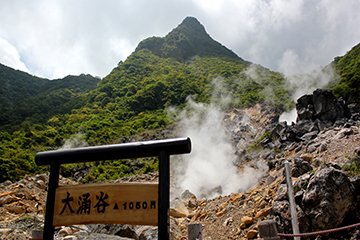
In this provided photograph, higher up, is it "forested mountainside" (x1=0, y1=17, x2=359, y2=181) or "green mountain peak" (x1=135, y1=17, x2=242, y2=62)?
"green mountain peak" (x1=135, y1=17, x2=242, y2=62)

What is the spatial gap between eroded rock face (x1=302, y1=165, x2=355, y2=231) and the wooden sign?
17.9 ft

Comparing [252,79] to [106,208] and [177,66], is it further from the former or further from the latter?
[106,208]

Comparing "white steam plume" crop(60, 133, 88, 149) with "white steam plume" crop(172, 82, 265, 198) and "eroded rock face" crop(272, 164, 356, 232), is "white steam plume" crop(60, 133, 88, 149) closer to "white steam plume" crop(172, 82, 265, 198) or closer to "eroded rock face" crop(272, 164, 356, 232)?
"white steam plume" crop(172, 82, 265, 198)

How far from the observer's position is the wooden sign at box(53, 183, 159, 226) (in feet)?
7.39

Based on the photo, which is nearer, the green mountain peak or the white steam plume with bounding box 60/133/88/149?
the white steam plume with bounding box 60/133/88/149

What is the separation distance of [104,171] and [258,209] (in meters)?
20.5

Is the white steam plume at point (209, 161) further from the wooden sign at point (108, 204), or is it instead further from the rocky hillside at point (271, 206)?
the wooden sign at point (108, 204)

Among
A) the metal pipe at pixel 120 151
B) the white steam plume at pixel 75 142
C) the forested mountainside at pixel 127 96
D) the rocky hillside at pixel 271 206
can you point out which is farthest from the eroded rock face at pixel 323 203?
the white steam plume at pixel 75 142

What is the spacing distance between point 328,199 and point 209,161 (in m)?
19.8

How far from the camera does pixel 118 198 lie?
7.69ft

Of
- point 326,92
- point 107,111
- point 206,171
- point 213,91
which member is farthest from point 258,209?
point 213,91

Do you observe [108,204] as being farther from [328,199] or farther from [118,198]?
[328,199]

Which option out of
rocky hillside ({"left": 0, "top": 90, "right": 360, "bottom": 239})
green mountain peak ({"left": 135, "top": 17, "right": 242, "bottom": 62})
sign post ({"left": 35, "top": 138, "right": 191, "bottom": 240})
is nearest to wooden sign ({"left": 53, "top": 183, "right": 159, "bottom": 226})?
sign post ({"left": 35, "top": 138, "right": 191, "bottom": 240})

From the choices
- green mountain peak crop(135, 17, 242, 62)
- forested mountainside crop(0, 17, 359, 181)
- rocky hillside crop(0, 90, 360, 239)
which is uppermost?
green mountain peak crop(135, 17, 242, 62)
